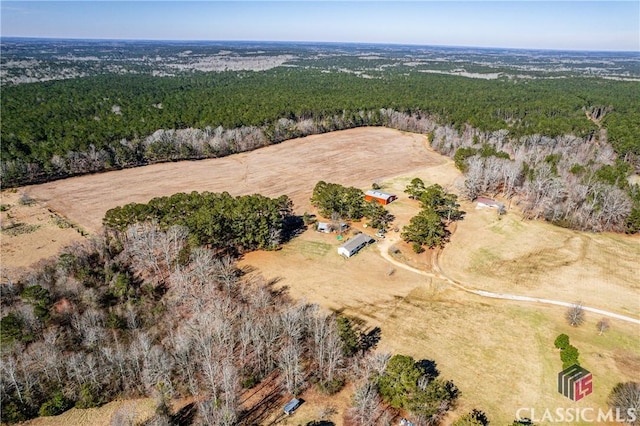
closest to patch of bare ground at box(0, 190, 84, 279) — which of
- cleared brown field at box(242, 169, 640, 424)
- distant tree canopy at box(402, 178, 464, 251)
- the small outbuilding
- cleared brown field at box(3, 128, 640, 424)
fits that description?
cleared brown field at box(3, 128, 640, 424)

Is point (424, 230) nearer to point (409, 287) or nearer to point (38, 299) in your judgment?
point (409, 287)

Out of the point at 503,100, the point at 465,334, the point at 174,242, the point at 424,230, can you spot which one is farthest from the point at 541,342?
the point at 503,100

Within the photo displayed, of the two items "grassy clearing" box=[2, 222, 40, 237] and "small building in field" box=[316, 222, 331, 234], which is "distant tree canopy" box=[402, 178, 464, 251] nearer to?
"small building in field" box=[316, 222, 331, 234]

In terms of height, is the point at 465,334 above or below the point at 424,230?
below

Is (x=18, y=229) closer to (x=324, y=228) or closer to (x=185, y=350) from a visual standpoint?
(x=185, y=350)

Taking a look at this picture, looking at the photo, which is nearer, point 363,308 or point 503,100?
point 363,308

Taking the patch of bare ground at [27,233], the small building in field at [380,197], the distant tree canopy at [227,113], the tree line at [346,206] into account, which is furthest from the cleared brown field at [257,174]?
the small building in field at [380,197]

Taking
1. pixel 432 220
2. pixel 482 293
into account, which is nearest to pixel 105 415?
pixel 482 293
